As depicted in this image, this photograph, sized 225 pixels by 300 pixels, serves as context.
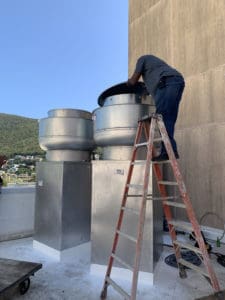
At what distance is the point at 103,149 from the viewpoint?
9.20 ft

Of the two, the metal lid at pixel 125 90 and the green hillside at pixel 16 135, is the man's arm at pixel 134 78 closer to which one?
the metal lid at pixel 125 90

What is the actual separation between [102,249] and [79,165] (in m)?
1.03

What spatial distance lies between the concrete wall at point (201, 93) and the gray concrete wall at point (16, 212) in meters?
2.27

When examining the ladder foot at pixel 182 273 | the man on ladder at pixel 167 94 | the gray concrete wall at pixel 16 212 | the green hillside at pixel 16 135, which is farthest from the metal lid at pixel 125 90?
the green hillside at pixel 16 135

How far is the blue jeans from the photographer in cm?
213

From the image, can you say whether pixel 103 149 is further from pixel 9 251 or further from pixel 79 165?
pixel 9 251

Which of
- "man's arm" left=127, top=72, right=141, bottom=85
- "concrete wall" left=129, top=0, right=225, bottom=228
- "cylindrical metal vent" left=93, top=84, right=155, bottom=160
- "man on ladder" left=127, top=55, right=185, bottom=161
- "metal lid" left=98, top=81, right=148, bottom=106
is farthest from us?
"concrete wall" left=129, top=0, right=225, bottom=228

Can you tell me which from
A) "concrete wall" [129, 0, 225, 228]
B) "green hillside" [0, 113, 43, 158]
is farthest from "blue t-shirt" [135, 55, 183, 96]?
"green hillside" [0, 113, 43, 158]

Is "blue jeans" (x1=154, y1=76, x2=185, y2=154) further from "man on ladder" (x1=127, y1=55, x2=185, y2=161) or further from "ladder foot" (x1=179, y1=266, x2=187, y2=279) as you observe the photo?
"ladder foot" (x1=179, y1=266, x2=187, y2=279)

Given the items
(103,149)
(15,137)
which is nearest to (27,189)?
(103,149)

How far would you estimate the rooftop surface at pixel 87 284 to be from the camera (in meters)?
2.05

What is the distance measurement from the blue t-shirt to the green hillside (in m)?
6.74

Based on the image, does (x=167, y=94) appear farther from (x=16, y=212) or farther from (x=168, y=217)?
(x=16, y=212)

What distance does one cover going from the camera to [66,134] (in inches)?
120
